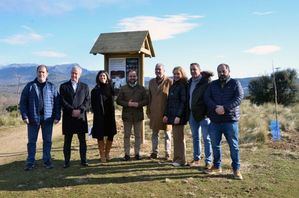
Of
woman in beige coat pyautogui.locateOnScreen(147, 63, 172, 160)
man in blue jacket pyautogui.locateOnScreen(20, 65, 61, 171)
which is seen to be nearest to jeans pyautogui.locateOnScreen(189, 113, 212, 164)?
woman in beige coat pyautogui.locateOnScreen(147, 63, 172, 160)

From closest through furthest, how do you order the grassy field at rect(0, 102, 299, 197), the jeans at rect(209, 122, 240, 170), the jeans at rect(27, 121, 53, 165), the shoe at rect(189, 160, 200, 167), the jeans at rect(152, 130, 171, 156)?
the grassy field at rect(0, 102, 299, 197) < the jeans at rect(209, 122, 240, 170) < the jeans at rect(27, 121, 53, 165) < the shoe at rect(189, 160, 200, 167) < the jeans at rect(152, 130, 171, 156)

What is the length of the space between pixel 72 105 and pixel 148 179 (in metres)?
2.06

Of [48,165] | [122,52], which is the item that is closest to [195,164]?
[48,165]

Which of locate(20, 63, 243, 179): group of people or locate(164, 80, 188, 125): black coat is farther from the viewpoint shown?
locate(164, 80, 188, 125): black coat

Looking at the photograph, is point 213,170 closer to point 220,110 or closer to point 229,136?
point 229,136

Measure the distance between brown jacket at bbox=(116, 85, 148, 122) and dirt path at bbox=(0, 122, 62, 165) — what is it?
9.63 feet

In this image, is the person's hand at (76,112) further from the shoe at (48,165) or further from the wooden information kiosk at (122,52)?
the wooden information kiosk at (122,52)

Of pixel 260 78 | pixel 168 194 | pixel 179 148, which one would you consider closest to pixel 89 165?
pixel 179 148

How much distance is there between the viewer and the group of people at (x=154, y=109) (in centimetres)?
737

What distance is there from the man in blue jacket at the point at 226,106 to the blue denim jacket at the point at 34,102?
293 centimetres

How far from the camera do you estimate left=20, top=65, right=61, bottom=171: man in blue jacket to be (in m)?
7.91

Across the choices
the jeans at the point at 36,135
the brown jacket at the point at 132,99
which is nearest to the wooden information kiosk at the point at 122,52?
the brown jacket at the point at 132,99

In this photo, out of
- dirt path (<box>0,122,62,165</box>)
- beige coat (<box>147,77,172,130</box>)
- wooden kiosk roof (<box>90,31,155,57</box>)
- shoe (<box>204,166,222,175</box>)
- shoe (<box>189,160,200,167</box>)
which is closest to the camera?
shoe (<box>204,166,222,175</box>)

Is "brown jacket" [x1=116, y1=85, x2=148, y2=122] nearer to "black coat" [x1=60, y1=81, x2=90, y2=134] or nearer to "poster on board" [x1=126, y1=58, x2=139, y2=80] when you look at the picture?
"black coat" [x1=60, y1=81, x2=90, y2=134]
